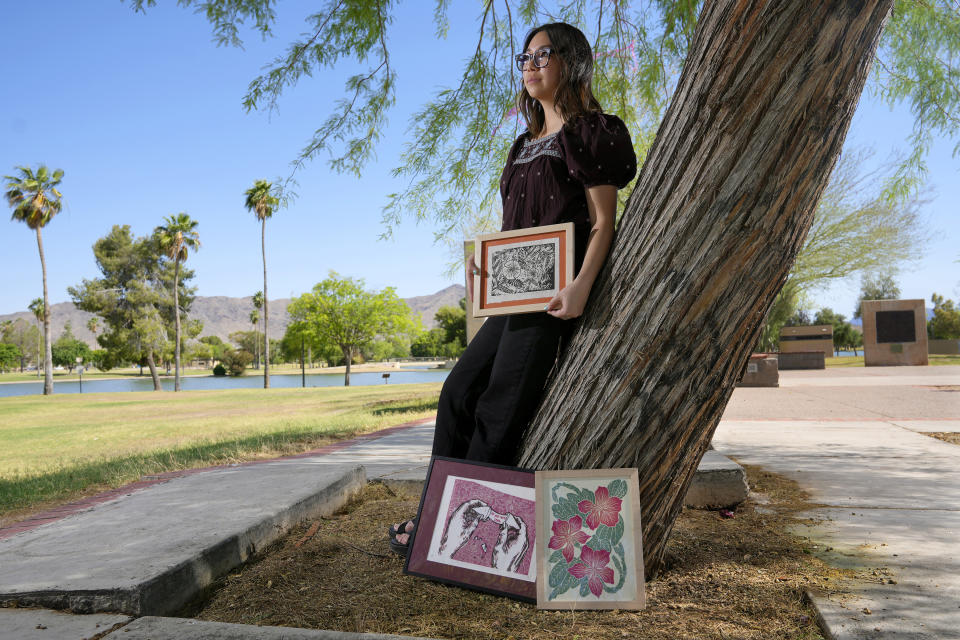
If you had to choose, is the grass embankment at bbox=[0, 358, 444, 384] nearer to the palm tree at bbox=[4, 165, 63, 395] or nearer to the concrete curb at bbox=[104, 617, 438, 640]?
the palm tree at bbox=[4, 165, 63, 395]

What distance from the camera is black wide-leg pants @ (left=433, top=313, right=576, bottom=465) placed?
206 centimetres

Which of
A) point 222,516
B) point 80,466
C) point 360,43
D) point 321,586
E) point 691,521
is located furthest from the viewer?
point 80,466

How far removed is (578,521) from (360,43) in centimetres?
410

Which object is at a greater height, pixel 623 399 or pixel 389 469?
pixel 623 399

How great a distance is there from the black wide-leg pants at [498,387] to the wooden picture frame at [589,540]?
0.77 feet

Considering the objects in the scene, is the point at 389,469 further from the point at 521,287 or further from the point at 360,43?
the point at 360,43

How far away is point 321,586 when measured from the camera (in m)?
2.03

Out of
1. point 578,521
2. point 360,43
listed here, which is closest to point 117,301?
point 360,43

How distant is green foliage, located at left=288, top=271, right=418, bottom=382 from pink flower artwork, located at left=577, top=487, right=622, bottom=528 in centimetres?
4273

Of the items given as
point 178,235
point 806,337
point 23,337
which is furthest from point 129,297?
point 23,337

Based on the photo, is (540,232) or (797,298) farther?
(797,298)

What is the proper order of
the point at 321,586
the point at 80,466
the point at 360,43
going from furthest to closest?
the point at 80,466 → the point at 360,43 → the point at 321,586

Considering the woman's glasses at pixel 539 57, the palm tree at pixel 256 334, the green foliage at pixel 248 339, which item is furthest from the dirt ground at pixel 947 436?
the green foliage at pixel 248 339

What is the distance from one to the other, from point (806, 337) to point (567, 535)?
38589 millimetres
